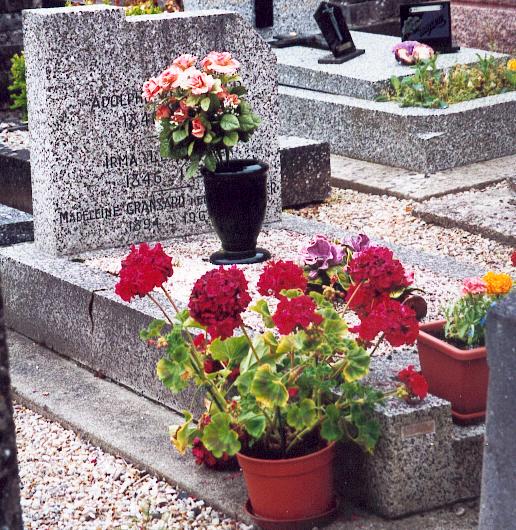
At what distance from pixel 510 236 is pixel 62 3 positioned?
4988mm

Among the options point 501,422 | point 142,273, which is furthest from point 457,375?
point 501,422

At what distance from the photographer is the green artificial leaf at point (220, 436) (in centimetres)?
374

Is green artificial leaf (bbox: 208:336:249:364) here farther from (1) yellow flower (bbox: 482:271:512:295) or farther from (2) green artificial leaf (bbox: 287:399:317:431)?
(1) yellow flower (bbox: 482:271:512:295)

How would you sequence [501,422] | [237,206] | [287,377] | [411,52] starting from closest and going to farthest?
[501,422] → [287,377] → [237,206] → [411,52]

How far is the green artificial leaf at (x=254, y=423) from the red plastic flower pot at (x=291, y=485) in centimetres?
13

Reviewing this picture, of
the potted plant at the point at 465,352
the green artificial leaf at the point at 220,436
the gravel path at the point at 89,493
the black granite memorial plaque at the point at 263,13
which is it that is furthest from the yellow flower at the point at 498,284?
the black granite memorial plaque at the point at 263,13

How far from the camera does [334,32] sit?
934cm

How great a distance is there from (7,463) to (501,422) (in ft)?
3.47

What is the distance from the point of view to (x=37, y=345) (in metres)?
5.84

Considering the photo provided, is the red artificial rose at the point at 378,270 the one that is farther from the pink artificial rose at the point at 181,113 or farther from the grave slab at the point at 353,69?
the grave slab at the point at 353,69

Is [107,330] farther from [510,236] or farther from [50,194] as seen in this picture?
[510,236]

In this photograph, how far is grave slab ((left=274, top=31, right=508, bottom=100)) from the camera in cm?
877

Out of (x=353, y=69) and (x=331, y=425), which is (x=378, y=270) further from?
(x=353, y=69)

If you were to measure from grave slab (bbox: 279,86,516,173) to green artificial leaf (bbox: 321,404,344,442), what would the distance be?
4513mm
